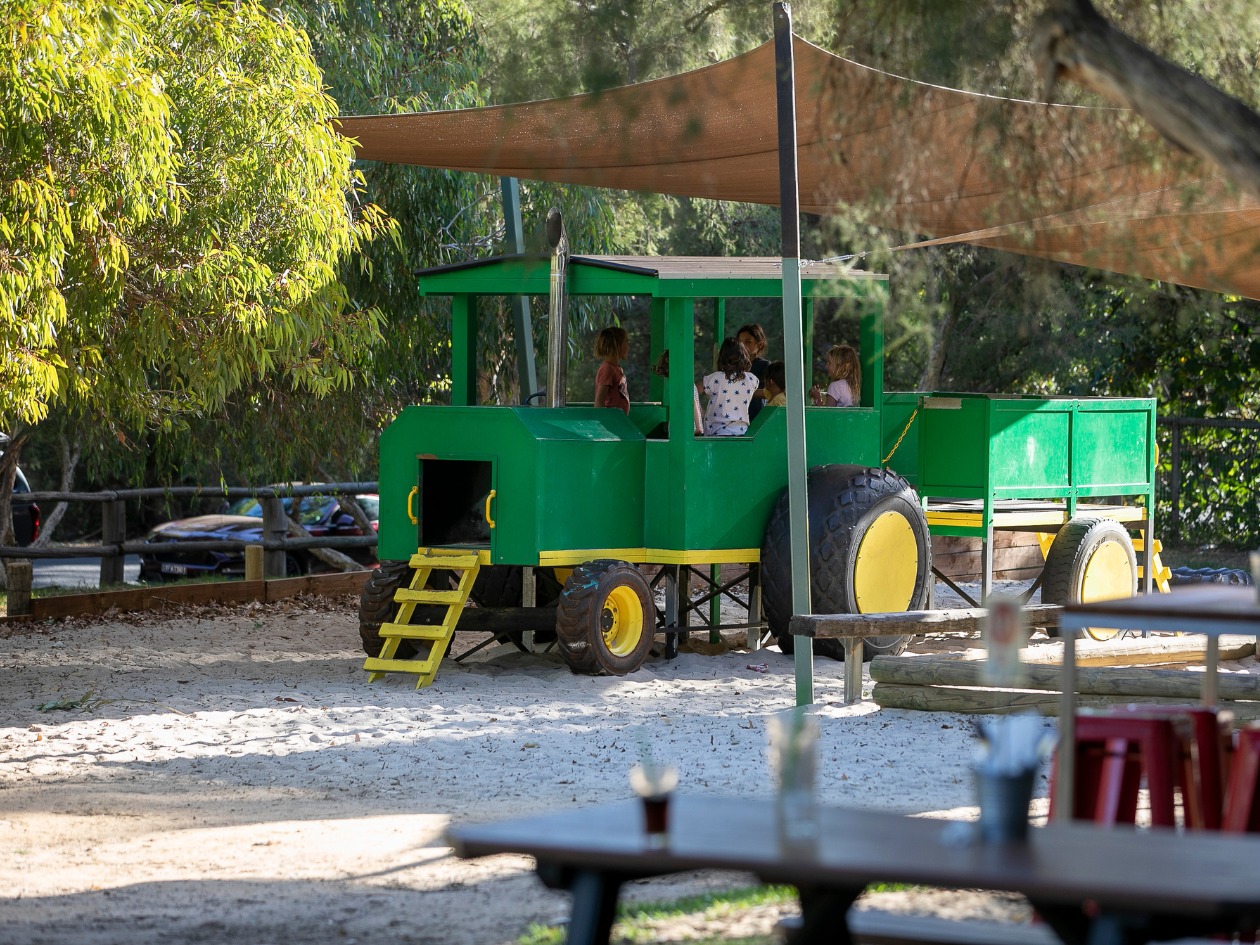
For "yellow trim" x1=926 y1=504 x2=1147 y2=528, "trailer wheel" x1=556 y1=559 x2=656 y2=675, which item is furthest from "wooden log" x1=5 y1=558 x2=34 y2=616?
"yellow trim" x1=926 y1=504 x2=1147 y2=528

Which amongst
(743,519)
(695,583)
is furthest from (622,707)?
(695,583)

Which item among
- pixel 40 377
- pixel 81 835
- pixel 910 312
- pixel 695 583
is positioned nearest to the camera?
pixel 910 312

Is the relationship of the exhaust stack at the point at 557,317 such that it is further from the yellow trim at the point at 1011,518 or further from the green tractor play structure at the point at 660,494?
the yellow trim at the point at 1011,518

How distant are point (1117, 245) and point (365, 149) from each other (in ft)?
18.1

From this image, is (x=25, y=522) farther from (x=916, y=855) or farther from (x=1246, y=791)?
(x=916, y=855)

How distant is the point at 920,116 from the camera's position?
21.0 ft

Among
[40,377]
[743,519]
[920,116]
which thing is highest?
[920,116]

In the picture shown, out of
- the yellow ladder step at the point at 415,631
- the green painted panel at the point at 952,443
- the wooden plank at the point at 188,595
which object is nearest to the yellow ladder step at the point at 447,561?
the yellow ladder step at the point at 415,631

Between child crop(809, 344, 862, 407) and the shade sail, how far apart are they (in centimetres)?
107

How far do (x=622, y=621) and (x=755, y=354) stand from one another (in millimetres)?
2078

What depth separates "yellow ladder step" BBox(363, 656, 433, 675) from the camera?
9617 millimetres

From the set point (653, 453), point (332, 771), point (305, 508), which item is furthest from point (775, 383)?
point (305, 508)

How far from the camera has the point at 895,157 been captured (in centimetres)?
582

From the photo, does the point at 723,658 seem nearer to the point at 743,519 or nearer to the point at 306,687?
the point at 743,519
